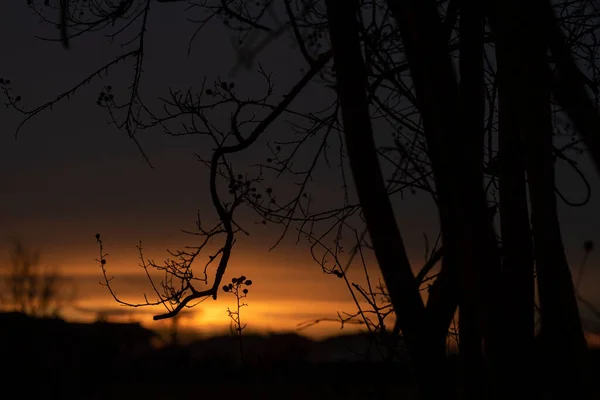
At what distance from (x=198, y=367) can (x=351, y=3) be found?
22.0 ft

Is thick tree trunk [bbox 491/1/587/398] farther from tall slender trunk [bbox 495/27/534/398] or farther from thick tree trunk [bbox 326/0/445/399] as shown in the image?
thick tree trunk [bbox 326/0/445/399]

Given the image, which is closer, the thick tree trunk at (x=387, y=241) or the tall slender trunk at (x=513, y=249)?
the tall slender trunk at (x=513, y=249)

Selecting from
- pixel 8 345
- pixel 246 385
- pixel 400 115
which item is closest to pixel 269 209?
pixel 400 115

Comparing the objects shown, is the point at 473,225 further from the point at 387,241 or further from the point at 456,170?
the point at 387,241

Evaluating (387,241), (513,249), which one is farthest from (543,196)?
(387,241)

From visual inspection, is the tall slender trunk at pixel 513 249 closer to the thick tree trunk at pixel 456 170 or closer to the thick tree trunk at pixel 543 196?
the thick tree trunk at pixel 543 196

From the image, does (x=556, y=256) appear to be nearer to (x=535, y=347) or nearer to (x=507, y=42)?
(x=535, y=347)

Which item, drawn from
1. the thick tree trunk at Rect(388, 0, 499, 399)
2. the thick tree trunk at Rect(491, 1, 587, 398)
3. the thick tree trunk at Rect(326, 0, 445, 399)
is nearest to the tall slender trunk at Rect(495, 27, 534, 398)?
the thick tree trunk at Rect(491, 1, 587, 398)

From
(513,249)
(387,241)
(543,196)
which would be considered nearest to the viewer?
(543,196)

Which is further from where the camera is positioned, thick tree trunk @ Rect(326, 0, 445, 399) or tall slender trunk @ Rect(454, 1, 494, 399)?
thick tree trunk @ Rect(326, 0, 445, 399)

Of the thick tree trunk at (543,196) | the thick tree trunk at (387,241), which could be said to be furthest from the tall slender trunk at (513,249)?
the thick tree trunk at (387,241)

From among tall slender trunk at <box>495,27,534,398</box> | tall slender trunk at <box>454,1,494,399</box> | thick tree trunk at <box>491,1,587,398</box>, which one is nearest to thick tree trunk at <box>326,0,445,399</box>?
tall slender trunk at <box>454,1,494,399</box>

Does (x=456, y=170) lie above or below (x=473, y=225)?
above

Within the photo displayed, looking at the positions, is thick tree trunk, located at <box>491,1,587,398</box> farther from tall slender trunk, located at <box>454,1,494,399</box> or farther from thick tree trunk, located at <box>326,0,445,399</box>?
thick tree trunk, located at <box>326,0,445,399</box>
